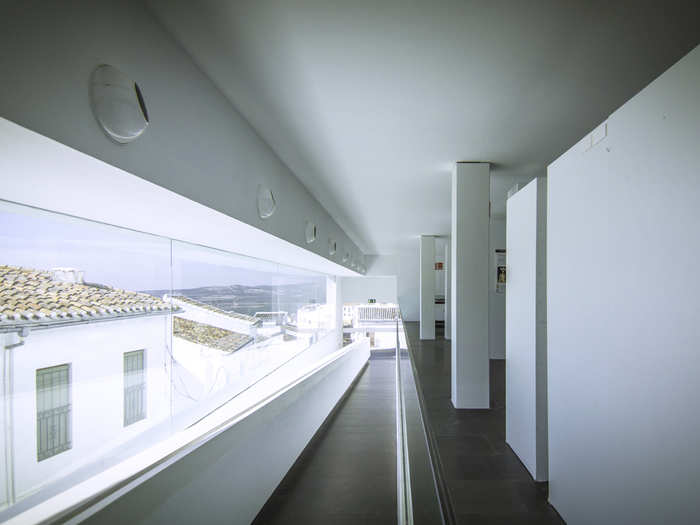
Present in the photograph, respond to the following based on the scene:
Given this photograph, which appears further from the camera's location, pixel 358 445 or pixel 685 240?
pixel 358 445

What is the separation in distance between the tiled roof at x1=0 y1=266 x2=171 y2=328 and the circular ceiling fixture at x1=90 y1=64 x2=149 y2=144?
1.17m

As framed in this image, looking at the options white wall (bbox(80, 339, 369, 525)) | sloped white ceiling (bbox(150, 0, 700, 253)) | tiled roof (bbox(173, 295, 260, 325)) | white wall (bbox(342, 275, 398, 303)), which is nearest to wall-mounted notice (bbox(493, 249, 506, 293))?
sloped white ceiling (bbox(150, 0, 700, 253))

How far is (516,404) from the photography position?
3564 mm

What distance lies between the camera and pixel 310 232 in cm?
583

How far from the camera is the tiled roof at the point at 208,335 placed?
386 centimetres

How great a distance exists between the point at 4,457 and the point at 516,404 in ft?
12.3

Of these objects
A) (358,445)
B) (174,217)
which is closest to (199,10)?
(174,217)

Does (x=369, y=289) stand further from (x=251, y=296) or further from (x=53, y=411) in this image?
(x=53, y=411)

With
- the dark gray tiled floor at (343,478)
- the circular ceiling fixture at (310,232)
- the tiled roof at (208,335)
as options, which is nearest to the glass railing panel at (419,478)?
the dark gray tiled floor at (343,478)

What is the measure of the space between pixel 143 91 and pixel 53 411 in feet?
6.53

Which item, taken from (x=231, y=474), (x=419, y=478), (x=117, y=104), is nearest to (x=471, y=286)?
(x=231, y=474)

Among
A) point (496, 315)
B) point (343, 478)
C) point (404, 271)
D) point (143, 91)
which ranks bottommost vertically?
point (343, 478)

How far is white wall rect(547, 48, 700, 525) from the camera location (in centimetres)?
148

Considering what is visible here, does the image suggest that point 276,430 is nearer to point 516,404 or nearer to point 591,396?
point 516,404
